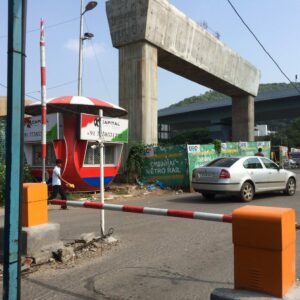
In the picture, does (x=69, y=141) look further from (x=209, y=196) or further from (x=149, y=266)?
(x=149, y=266)

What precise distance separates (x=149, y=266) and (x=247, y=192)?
319 inches

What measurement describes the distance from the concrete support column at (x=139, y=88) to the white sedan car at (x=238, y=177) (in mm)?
6810

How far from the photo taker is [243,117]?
34.8 metres

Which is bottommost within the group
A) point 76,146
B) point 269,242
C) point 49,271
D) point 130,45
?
point 49,271

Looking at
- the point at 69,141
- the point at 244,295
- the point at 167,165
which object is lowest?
the point at 244,295

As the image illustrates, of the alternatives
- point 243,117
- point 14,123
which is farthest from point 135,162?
point 243,117

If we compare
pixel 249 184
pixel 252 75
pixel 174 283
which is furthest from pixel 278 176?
pixel 252 75

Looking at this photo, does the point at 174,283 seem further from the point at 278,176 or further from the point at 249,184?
the point at 278,176

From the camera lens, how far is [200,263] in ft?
20.2

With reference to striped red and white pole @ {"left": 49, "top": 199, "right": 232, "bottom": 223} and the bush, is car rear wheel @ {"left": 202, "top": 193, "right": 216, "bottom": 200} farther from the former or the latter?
striped red and white pole @ {"left": 49, "top": 199, "right": 232, "bottom": 223}

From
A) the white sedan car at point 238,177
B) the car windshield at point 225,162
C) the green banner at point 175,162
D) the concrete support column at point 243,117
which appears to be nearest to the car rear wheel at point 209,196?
the white sedan car at point 238,177

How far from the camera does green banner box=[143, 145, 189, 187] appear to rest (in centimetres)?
1758

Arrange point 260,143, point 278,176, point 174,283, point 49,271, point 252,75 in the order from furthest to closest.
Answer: point 252,75 → point 260,143 → point 278,176 → point 49,271 → point 174,283

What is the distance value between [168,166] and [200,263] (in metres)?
11.9
